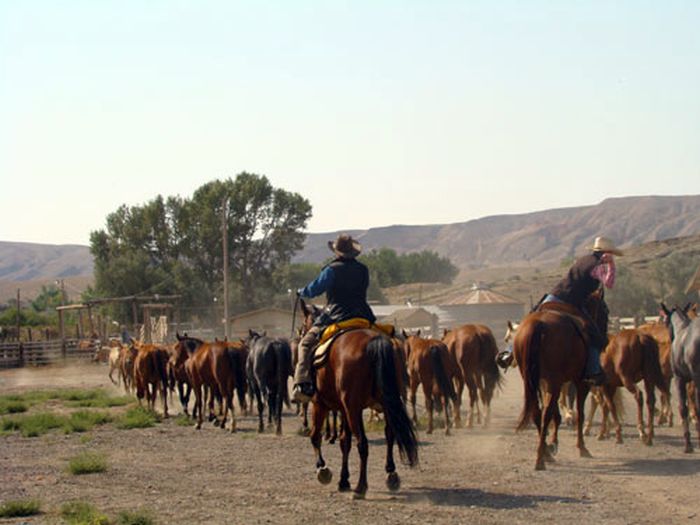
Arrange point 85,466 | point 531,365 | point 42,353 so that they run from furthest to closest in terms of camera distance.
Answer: point 42,353 → point 85,466 → point 531,365

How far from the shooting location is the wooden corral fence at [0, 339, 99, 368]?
2287 inches

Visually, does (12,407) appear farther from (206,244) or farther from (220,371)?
(206,244)

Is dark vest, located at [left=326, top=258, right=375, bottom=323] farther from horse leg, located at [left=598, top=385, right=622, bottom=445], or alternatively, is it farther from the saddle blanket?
horse leg, located at [left=598, top=385, right=622, bottom=445]

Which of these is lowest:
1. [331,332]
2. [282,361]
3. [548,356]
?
[282,361]

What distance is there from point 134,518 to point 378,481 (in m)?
3.42

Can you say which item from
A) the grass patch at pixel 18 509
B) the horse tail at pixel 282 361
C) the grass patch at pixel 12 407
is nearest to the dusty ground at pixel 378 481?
the grass patch at pixel 18 509

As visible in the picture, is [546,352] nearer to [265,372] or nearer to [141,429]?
[265,372]

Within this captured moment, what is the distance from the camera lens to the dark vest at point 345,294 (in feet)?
39.5

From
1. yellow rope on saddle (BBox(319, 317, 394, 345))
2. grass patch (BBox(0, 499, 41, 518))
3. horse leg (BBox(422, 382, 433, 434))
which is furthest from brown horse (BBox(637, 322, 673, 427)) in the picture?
grass patch (BBox(0, 499, 41, 518))

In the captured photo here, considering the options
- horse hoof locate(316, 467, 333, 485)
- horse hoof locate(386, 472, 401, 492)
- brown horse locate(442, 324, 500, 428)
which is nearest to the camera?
horse hoof locate(386, 472, 401, 492)

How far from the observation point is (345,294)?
39.7 feet

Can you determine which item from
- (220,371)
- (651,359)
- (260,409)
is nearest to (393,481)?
(651,359)

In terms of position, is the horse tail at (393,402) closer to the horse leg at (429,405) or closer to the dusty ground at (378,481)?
the dusty ground at (378,481)

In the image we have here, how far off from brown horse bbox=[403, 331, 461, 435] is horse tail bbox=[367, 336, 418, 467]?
592 centimetres
